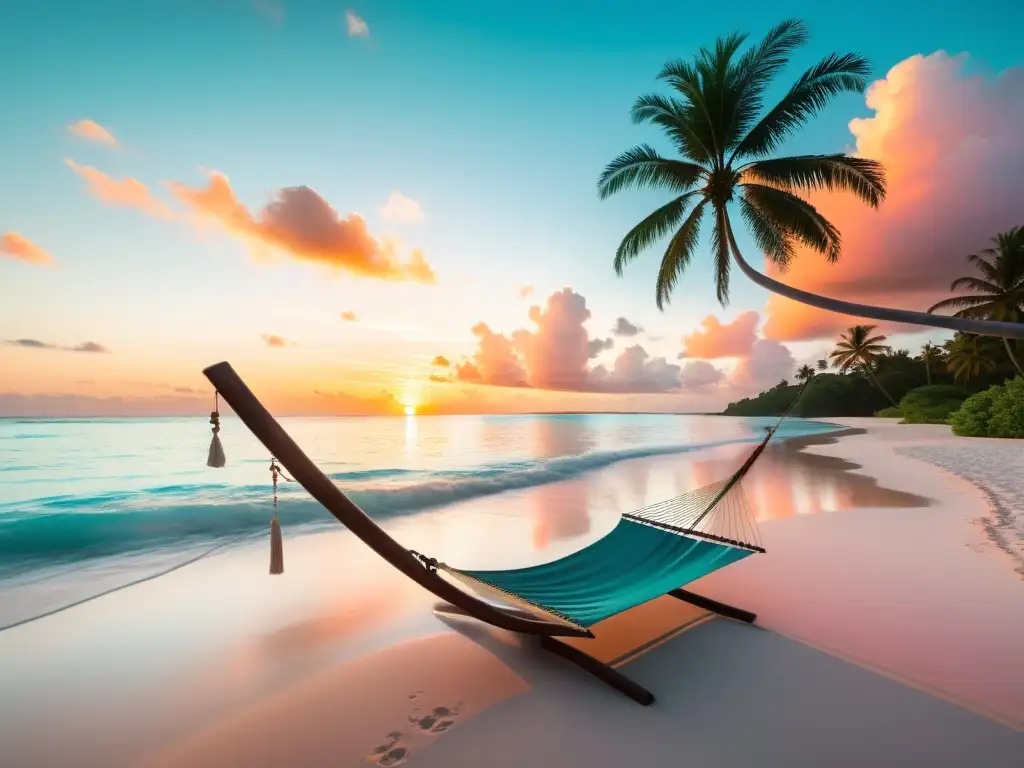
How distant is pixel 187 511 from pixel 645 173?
990 cm

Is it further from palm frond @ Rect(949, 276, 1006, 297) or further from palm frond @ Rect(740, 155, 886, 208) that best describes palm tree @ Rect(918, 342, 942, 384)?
palm frond @ Rect(740, 155, 886, 208)

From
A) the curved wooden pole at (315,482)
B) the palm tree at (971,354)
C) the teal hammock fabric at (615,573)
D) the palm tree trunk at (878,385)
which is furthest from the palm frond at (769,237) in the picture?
the palm tree trunk at (878,385)

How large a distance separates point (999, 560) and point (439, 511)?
6.59 meters

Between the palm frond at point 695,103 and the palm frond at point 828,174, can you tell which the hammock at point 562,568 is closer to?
the palm frond at point 828,174

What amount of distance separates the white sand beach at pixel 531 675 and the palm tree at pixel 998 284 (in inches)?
705

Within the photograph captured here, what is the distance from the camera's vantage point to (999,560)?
368 cm

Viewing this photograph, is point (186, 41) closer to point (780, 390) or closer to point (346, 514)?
point (346, 514)

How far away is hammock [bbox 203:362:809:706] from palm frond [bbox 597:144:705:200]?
21.0 ft

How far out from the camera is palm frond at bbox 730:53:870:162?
650 centimetres

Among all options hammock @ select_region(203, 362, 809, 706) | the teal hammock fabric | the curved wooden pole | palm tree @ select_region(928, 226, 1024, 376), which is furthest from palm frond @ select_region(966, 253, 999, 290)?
the curved wooden pole

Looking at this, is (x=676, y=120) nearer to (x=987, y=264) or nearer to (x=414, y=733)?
(x=414, y=733)

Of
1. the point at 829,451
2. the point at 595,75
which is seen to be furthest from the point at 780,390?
the point at 595,75

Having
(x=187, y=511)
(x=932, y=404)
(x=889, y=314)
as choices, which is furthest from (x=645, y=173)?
(x=932, y=404)

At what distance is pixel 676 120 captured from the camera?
7840 mm
